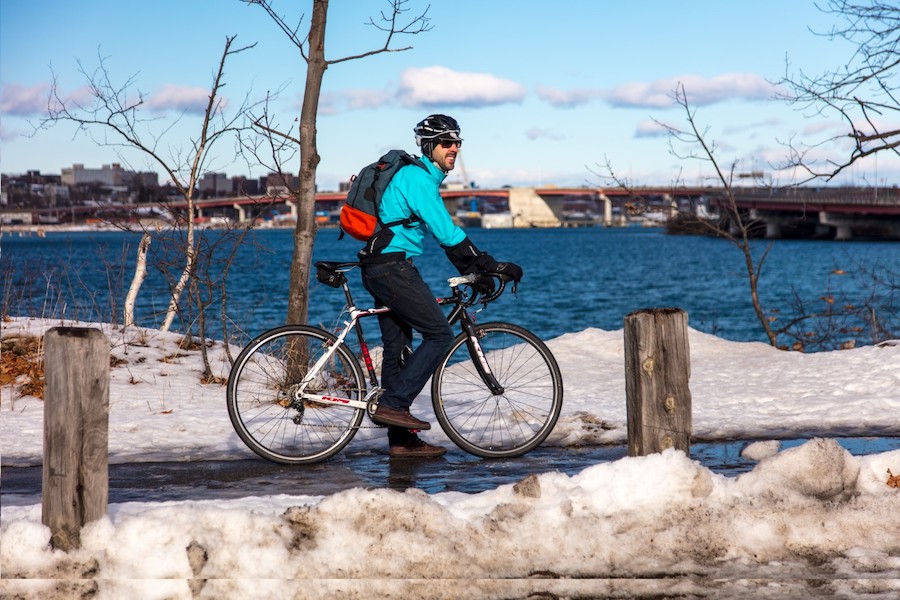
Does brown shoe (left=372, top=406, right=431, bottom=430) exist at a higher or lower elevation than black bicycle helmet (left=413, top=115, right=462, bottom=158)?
lower

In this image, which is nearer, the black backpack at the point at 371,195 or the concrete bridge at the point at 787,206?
the black backpack at the point at 371,195

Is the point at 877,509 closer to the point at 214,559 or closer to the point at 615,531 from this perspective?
the point at 615,531

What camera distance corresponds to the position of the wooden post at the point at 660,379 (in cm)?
538

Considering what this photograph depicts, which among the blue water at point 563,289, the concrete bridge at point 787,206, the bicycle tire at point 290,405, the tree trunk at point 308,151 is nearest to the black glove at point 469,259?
the bicycle tire at point 290,405

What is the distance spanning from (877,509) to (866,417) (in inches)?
124

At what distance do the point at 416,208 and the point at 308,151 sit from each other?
10.5 feet

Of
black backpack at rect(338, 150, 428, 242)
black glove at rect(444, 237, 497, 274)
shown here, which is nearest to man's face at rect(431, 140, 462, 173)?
black backpack at rect(338, 150, 428, 242)

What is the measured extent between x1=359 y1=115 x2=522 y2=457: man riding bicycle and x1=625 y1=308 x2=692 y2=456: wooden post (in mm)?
1248

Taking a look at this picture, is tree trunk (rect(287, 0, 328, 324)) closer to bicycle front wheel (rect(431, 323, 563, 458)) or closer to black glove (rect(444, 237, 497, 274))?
bicycle front wheel (rect(431, 323, 563, 458))

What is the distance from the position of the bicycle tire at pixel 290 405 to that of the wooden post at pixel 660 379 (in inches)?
80.9

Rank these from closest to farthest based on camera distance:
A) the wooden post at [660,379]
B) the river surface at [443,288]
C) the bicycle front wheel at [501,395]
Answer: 1. the wooden post at [660,379]
2. the river surface at [443,288]
3. the bicycle front wheel at [501,395]

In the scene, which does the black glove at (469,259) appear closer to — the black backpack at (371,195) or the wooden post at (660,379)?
the black backpack at (371,195)

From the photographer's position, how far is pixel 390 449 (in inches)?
275

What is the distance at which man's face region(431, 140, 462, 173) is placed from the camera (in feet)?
21.7
